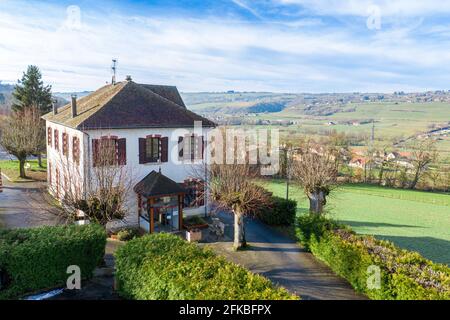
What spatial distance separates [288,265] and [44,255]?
1077cm

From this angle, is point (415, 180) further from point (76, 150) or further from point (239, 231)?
point (76, 150)

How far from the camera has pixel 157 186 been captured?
68.2 ft

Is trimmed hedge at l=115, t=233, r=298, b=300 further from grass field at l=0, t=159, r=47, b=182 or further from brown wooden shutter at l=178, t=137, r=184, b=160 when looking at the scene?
grass field at l=0, t=159, r=47, b=182

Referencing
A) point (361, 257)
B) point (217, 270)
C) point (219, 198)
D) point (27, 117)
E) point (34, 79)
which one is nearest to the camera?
point (217, 270)

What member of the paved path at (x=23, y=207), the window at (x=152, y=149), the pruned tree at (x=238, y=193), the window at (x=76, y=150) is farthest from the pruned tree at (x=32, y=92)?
the pruned tree at (x=238, y=193)

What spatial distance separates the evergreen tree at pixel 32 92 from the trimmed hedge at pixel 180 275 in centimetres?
4050

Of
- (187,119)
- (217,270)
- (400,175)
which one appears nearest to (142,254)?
(217,270)

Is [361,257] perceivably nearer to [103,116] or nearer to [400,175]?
[103,116]

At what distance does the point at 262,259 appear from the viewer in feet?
59.0

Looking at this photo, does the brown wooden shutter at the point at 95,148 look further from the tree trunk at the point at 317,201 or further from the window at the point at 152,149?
the tree trunk at the point at 317,201

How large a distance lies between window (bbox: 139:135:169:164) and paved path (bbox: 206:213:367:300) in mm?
6308

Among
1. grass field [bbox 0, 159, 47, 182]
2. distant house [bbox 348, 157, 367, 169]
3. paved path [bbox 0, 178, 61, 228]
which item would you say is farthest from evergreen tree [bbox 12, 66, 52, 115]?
distant house [bbox 348, 157, 367, 169]

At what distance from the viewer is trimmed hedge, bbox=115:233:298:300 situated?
9742 mm

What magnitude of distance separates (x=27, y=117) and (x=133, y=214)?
23.0 m
